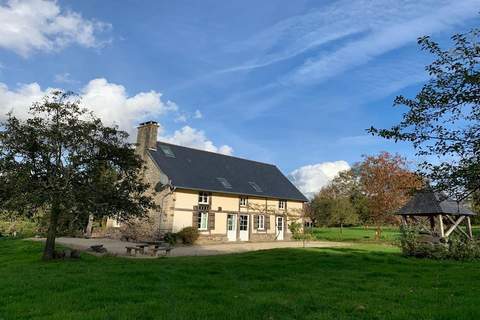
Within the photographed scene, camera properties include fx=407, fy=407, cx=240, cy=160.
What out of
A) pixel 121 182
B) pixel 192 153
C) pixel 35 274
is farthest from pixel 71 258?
pixel 192 153

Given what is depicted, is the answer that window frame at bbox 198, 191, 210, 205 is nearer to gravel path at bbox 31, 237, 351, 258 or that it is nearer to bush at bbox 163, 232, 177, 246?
bush at bbox 163, 232, 177, 246

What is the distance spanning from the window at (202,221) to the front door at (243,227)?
298 centimetres

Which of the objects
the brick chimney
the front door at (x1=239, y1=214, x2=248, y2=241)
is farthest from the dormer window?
the brick chimney

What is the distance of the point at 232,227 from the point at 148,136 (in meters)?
8.26

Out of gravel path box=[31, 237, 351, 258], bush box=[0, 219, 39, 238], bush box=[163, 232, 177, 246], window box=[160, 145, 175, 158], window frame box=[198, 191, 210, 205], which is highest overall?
window box=[160, 145, 175, 158]

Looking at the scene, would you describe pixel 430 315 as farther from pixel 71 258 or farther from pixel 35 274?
pixel 71 258

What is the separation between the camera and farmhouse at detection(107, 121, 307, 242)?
2459 cm

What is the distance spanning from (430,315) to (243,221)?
2258cm

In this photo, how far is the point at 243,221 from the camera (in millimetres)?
28188

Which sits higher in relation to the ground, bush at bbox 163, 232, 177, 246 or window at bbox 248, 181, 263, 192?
window at bbox 248, 181, 263, 192

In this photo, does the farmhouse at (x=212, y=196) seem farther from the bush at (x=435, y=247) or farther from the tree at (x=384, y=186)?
the bush at (x=435, y=247)

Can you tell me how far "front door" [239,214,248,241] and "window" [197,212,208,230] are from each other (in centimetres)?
298

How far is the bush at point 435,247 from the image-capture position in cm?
1552

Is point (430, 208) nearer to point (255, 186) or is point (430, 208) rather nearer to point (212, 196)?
point (212, 196)
